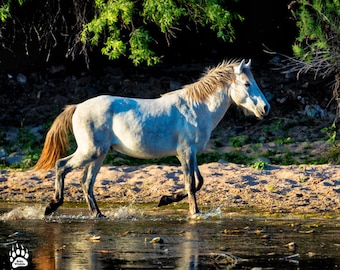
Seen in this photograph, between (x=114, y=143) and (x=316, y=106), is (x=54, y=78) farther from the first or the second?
(x=114, y=143)

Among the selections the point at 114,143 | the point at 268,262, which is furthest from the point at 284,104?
the point at 268,262

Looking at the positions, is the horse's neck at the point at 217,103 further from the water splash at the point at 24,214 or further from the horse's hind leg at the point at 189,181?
the water splash at the point at 24,214

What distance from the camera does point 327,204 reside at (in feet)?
40.7

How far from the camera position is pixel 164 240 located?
9688mm

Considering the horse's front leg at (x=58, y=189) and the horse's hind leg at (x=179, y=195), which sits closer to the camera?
the horse's front leg at (x=58, y=189)

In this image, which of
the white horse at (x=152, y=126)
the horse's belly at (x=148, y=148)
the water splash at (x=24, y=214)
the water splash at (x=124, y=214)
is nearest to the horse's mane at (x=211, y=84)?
the white horse at (x=152, y=126)

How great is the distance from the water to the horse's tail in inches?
27.9

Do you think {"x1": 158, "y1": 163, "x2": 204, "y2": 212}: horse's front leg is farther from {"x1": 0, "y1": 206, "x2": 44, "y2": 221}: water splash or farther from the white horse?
{"x1": 0, "y1": 206, "x2": 44, "y2": 221}: water splash

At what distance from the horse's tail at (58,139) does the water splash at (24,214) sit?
0.64 m

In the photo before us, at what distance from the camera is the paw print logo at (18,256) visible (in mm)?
8250

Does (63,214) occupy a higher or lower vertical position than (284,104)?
lower

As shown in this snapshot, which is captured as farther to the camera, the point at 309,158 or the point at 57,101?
the point at 57,101

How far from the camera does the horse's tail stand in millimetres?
12047

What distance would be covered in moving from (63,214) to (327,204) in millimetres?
3606
